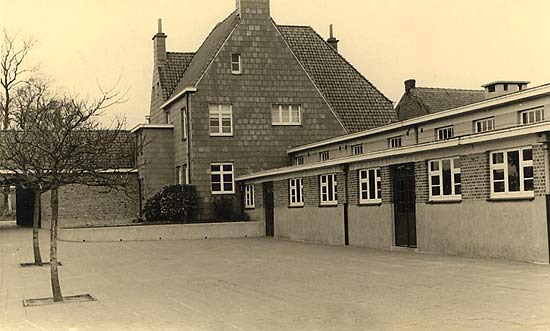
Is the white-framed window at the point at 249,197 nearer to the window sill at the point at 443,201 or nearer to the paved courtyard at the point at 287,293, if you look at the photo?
the paved courtyard at the point at 287,293

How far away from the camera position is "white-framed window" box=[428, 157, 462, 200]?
19812mm

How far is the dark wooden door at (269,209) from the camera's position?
110 ft

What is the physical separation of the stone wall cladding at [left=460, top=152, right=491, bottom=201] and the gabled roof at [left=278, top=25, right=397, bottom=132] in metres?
20.9

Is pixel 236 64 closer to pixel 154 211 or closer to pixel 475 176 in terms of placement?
pixel 154 211

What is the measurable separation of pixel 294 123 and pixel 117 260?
1855 cm

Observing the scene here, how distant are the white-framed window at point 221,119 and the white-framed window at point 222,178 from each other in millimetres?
1665

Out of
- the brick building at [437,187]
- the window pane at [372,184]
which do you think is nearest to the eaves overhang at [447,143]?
the brick building at [437,187]

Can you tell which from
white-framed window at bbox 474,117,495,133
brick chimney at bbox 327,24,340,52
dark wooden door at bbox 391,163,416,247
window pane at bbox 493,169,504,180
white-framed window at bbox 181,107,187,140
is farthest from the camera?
brick chimney at bbox 327,24,340,52

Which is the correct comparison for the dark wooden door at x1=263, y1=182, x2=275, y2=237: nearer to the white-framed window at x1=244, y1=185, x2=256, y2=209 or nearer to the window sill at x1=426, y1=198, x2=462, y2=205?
the white-framed window at x1=244, y1=185, x2=256, y2=209

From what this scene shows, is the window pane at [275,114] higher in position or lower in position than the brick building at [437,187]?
higher

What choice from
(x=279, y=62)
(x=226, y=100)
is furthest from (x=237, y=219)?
(x=279, y=62)

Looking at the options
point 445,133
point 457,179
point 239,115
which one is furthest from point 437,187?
point 239,115

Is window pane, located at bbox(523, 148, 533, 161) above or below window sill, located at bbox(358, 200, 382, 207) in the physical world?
above

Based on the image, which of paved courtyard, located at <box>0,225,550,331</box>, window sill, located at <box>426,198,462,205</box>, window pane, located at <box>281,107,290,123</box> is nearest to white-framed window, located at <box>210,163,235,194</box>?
window pane, located at <box>281,107,290,123</box>
